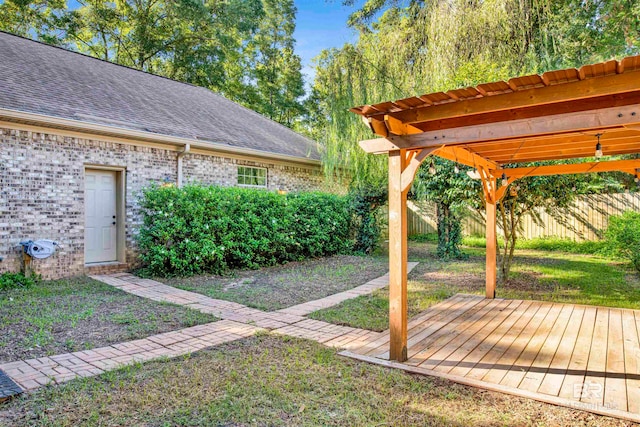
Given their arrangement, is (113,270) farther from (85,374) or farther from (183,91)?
(183,91)

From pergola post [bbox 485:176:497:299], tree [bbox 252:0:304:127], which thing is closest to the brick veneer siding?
pergola post [bbox 485:176:497:299]

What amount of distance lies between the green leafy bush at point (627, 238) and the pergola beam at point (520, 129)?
19.5 ft

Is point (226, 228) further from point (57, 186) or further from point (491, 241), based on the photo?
point (491, 241)

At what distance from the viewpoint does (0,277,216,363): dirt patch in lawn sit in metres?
3.89

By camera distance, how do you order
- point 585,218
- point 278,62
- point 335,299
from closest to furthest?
point 335,299 → point 585,218 → point 278,62

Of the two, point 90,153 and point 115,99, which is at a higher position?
point 115,99

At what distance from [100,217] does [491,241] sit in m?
7.23

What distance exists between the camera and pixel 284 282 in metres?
7.13

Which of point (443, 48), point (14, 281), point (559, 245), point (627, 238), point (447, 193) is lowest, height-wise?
point (14, 281)

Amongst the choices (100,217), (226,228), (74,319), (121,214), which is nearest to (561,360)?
(74,319)

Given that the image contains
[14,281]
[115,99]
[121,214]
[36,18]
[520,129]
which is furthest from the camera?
[36,18]

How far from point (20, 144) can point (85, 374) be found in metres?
5.11

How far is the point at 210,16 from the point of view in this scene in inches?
744

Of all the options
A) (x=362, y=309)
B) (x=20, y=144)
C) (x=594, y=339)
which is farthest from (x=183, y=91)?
(x=594, y=339)
